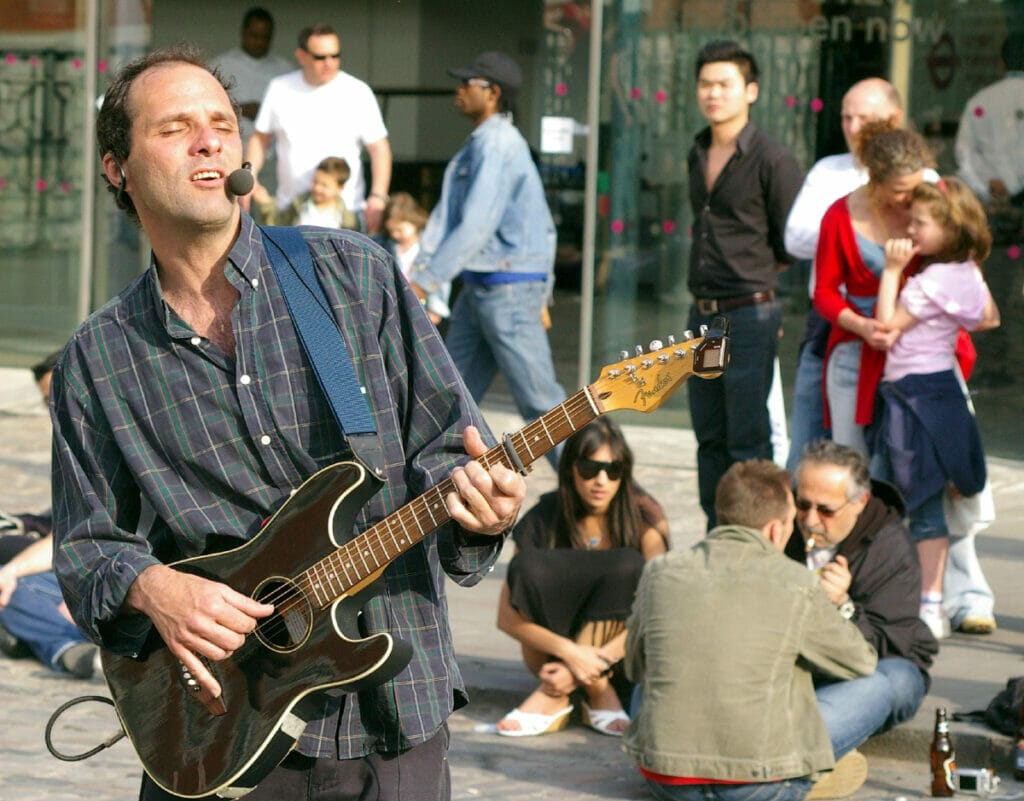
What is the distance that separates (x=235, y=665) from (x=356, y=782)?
0.29 m

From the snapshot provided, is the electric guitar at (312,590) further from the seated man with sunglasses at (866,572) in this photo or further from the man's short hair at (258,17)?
the man's short hair at (258,17)

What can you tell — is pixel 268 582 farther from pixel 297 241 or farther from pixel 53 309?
pixel 53 309

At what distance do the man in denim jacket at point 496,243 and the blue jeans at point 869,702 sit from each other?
9.79 feet

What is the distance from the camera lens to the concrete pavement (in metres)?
5.71

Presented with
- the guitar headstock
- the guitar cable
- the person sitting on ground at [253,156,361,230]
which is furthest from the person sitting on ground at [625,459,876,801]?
the person sitting on ground at [253,156,361,230]

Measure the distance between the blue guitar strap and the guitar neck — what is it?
0.31 feet

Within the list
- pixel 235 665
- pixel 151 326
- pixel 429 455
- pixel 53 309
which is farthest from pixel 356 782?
pixel 53 309

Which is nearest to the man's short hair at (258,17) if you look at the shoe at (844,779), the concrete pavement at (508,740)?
the concrete pavement at (508,740)

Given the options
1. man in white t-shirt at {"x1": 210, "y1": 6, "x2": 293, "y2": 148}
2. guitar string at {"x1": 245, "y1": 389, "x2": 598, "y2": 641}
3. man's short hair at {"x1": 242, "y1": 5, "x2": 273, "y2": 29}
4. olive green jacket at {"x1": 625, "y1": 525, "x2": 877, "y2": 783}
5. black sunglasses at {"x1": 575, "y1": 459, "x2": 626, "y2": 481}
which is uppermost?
man's short hair at {"x1": 242, "y1": 5, "x2": 273, "y2": 29}

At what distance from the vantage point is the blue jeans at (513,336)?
8.60 metres

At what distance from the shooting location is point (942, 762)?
5570 mm

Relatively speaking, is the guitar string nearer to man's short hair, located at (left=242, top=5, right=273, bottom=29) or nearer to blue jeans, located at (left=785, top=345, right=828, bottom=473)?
blue jeans, located at (left=785, top=345, right=828, bottom=473)

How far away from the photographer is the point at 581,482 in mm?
6477

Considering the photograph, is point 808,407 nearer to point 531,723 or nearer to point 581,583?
point 581,583
